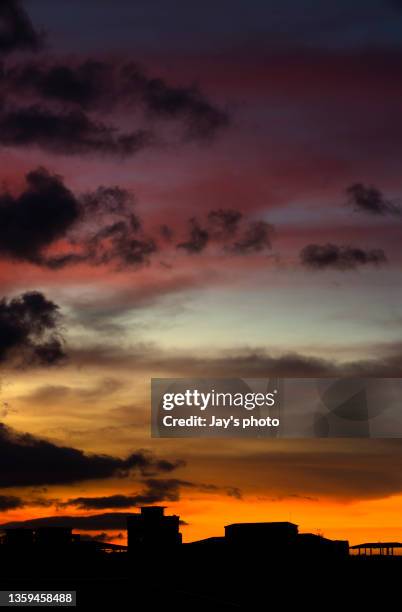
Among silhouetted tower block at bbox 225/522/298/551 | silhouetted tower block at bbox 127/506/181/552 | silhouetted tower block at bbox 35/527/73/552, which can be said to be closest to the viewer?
silhouetted tower block at bbox 225/522/298/551

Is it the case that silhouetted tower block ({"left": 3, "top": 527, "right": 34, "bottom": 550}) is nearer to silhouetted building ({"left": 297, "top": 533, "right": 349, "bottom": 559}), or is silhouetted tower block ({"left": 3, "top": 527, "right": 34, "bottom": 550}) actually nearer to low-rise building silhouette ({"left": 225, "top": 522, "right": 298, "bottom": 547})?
low-rise building silhouette ({"left": 225, "top": 522, "right": 298, "bottom": 547})

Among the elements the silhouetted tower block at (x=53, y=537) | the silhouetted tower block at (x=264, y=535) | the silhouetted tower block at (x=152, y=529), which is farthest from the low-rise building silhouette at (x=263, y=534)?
the silhouetted tower block at (x=53, y=537)

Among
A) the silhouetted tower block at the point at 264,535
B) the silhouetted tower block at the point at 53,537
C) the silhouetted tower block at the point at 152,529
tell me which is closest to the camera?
the silhouetted tower block at the point at 264,535

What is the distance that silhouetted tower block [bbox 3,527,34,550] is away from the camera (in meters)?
130

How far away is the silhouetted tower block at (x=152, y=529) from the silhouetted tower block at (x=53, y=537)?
10694mm

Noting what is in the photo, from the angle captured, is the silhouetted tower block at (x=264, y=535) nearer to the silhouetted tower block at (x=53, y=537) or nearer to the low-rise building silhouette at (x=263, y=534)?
the low-rise building silhouette at (x=263, y=534)

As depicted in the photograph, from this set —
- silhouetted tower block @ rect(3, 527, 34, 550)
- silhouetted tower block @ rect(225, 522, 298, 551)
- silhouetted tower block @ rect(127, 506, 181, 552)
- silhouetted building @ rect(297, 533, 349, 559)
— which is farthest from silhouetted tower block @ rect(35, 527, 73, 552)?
silhouetted building @ rect(297, 533, 349, 559)

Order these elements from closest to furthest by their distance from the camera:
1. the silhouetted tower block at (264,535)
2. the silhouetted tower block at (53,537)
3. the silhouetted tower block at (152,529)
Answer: the silhouetted tower block at (264,535) < the silhouetted tower block at (152,529) < the silhouetted tower block at (53,537)

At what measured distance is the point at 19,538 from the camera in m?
133

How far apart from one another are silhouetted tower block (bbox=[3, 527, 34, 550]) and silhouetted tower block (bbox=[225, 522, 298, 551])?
29870 mm

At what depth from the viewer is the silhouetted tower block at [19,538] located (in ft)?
426

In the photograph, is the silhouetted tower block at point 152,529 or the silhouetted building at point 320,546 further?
the silhouetted tower block at point 152,529

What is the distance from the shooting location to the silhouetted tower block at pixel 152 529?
125 meters

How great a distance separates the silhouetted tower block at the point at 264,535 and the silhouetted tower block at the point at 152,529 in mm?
8207
